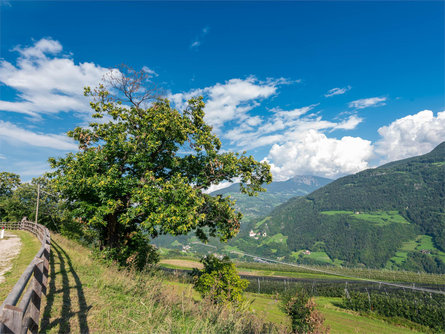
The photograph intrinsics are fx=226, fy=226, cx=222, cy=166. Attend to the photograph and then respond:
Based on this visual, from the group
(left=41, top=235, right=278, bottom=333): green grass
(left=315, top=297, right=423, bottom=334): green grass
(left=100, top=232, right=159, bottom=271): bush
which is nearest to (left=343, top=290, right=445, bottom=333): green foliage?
(left=315, top=297, right=423, bottom=334): green grass

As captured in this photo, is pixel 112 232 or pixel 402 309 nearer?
pixel 112 232

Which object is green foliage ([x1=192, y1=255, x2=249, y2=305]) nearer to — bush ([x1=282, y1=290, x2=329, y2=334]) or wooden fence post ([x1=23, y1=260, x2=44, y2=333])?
bush ([x1=282, y1=290, x2=329, y2=334])

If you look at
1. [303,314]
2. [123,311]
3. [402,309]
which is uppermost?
[123,311]

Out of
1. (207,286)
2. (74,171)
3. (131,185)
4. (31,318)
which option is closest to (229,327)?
(31,318)

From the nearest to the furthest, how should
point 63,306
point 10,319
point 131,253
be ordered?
point 10,319, point 63,306, point 131,253

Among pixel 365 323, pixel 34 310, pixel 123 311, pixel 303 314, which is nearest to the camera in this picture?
pixel 34 310

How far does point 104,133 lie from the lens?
60.5 feet

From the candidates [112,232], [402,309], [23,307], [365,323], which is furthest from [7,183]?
[402,309]

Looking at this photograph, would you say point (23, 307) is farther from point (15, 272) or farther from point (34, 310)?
point (15, 272)

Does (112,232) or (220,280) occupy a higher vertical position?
(112,232)

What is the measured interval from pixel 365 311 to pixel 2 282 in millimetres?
82502

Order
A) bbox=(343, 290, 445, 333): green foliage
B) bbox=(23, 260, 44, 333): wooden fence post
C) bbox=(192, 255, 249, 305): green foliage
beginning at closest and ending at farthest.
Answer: bbox=(23, 260, 44, 333): wooden fence post → bbox=(192, 255, 249, 305): green foliage → bbox=(343, 290, 445, 333): green foliage

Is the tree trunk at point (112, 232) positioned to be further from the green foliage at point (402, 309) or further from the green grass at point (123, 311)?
the green foliage at point (402, 309)

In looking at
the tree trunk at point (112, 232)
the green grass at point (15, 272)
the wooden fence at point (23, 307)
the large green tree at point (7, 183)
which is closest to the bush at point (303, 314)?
the tree trunk at point (112, 232)
